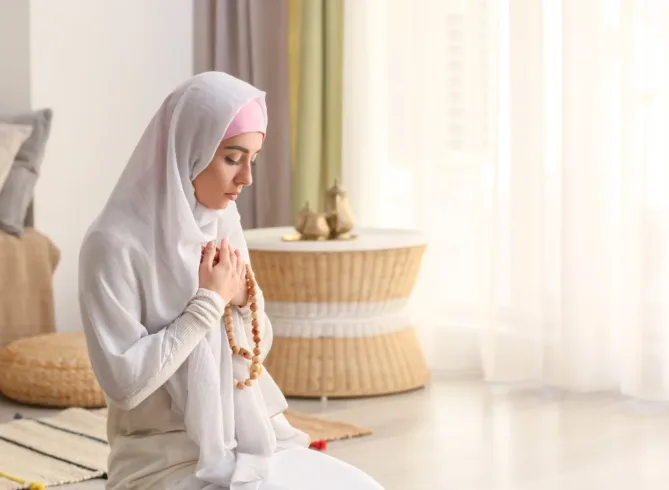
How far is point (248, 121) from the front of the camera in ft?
5.88

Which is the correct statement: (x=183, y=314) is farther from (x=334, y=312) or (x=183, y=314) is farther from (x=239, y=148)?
(x=334, y=312)

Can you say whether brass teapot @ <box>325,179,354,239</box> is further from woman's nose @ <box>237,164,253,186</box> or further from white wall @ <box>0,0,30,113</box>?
woman's nose @ <box>237,164,253,186</box>

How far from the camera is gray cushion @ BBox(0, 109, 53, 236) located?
4000mm

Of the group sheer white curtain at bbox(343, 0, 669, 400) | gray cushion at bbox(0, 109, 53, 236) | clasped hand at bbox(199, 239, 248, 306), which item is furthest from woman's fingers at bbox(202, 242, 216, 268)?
gray cushion at bbox(0, 109, 53, 236)

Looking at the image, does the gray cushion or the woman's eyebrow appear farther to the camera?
the gray cushion

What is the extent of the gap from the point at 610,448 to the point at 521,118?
1.26m

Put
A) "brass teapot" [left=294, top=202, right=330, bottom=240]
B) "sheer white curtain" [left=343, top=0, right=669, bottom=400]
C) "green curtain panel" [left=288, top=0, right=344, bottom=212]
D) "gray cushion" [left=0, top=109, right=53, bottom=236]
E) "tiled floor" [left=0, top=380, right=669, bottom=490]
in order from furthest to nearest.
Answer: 1. "green curtain panel" [left=288, top=0, right=344, bottom=212]
2. "gray cushion" [left=0, top=109, right=53, bottom=236]
3. "brass teapot" [left=294, top=202, right=330, bottom=240]
4. "sheer white curtain" [left=343, top=0, right=669, bottom=400]
5. "tiled floor" [left=0, top=380, right=669, bottom=490]

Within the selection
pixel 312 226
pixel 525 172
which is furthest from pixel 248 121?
pixel 525 172

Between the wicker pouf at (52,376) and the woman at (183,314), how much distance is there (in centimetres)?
176

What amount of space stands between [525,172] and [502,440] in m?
1.06

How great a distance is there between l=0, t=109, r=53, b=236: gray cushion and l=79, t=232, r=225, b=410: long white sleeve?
238 cm

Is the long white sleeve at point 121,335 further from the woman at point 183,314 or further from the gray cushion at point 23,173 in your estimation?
the gray cushion at point 23,173

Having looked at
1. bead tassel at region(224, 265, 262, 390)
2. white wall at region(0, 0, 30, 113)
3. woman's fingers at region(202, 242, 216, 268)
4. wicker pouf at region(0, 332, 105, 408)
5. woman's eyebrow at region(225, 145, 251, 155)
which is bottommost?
wicker pouf at region(0, 332, 105, 408)

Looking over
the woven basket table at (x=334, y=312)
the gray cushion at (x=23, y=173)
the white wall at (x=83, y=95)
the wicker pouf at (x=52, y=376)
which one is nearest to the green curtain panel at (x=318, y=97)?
the white wall at (x=83, y=95)
